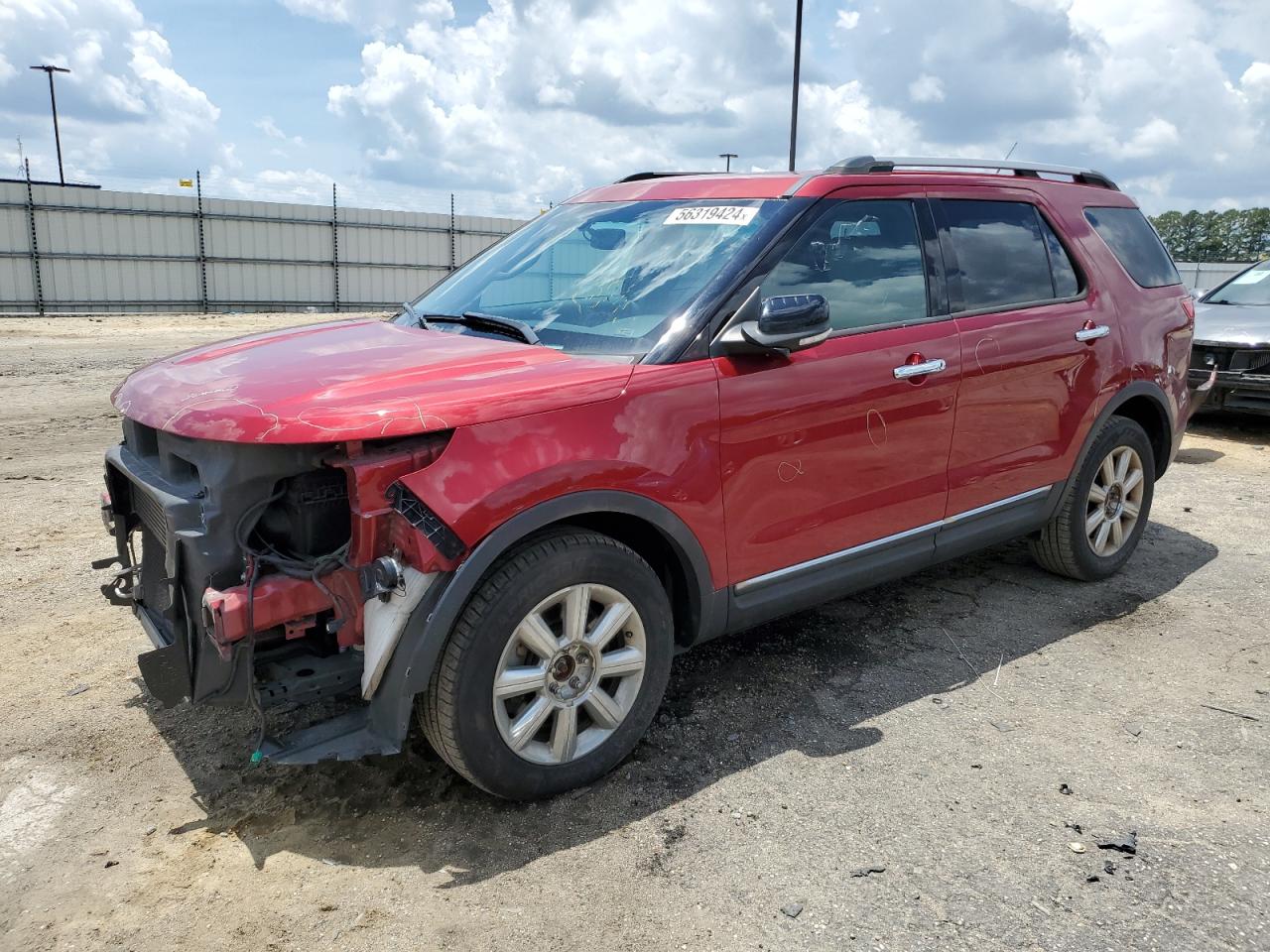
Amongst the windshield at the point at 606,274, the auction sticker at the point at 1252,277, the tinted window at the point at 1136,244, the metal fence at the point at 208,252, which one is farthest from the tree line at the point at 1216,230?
the windshield at the point at 606,274

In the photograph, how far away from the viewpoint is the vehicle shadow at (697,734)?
9.69 feet

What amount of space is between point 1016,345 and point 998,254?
44 cm

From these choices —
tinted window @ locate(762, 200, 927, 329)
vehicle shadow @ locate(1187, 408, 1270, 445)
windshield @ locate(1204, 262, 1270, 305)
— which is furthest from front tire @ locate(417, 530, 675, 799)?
windshield @ locate(1204, 262, 1270, 305)

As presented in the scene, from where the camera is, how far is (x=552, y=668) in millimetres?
2992

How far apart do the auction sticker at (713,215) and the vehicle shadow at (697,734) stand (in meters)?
1.80

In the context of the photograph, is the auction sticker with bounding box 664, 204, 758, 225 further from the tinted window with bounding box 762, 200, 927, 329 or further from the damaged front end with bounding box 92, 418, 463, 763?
the damaged front end with bounding box 92, 418, 463, 763

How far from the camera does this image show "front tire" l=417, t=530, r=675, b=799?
9.30ft

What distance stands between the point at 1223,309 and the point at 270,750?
1041 centimetres

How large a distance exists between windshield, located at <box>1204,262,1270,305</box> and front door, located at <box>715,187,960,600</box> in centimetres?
807

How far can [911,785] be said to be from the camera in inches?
128

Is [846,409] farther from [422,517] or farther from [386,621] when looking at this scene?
[386,621]

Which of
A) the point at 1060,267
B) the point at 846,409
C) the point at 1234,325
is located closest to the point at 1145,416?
the point at 1060,267

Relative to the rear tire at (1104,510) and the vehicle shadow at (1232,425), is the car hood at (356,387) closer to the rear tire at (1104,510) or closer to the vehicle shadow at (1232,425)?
the rear tire at (1104,510)

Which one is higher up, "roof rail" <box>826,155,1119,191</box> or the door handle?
"roof rail" <box>826,155,1119,191</box>
